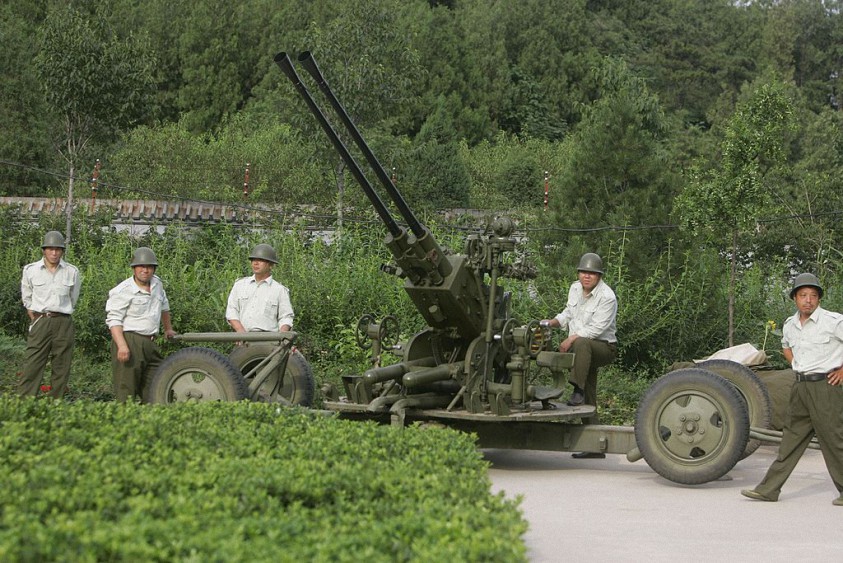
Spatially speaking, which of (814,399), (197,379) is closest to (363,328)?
(197,379)

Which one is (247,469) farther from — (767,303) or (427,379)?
(767,303)

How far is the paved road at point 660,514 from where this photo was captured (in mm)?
7828

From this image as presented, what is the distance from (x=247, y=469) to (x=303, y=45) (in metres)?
16.8

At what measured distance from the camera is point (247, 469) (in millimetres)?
6688

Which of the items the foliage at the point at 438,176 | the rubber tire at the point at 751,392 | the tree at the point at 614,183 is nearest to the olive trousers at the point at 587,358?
the rubber tire at the point at 751,392

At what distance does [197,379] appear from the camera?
426 inches

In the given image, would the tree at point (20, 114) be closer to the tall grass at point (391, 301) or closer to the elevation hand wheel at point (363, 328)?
the tall grass at point (391, 301)

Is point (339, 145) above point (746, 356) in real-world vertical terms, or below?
→ above

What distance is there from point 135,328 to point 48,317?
1322mm

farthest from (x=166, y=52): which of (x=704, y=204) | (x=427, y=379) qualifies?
(x=427, y=379)

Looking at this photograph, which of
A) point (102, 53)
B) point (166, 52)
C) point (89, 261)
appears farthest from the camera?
point (166, 52)

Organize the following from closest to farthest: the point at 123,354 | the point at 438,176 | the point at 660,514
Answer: the point at 660,514, the point at 123,354, the point at 438,176

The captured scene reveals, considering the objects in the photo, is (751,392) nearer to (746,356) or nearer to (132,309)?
(746,356)

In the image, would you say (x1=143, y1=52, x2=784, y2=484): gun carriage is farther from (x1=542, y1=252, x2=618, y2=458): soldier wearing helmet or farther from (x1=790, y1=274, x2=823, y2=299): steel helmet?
(x1=790, y1=274, x2=823, y2=299): steel helmet
